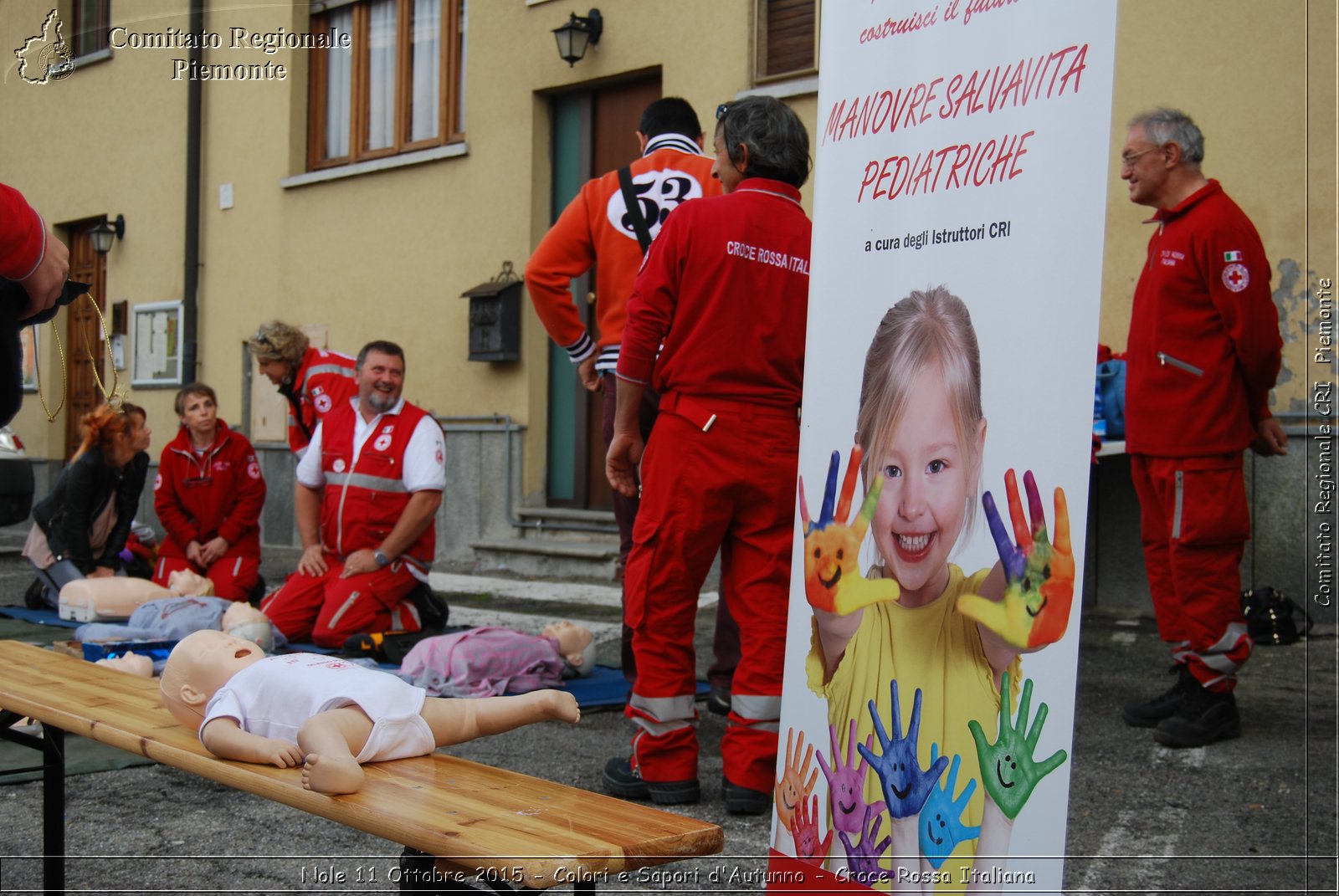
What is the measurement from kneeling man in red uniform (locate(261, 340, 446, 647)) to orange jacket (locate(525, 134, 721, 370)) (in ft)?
4.67

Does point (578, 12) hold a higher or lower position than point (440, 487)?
higher

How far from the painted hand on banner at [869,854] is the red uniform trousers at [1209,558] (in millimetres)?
2336

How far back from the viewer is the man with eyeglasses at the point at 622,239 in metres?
4.86

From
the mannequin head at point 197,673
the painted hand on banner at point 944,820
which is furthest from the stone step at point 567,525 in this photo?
the painted hand on banner at point 944,820

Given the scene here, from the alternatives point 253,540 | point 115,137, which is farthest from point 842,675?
point 115,137

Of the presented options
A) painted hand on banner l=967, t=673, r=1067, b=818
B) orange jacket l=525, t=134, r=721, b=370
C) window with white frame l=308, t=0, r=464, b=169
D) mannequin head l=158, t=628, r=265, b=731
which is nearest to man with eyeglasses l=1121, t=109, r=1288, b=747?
orange jacket l=525, t=134, r=721, b=370

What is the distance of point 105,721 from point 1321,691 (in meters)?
4.56

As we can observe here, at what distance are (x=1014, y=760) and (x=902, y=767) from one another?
26 cm

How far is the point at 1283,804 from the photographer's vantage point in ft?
11.9

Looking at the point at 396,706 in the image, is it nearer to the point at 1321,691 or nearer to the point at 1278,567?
the point at 1321,691

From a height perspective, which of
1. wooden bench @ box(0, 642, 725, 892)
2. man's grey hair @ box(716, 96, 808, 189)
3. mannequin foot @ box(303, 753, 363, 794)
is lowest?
wooden bench @ box(0, 642, 725, 892)

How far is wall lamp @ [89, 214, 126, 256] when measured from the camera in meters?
13.2

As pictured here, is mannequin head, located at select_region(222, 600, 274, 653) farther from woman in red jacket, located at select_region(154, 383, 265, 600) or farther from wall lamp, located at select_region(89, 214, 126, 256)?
wall lamp, located at select_region(89, 214, 126, 256)

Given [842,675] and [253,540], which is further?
[253,540]
